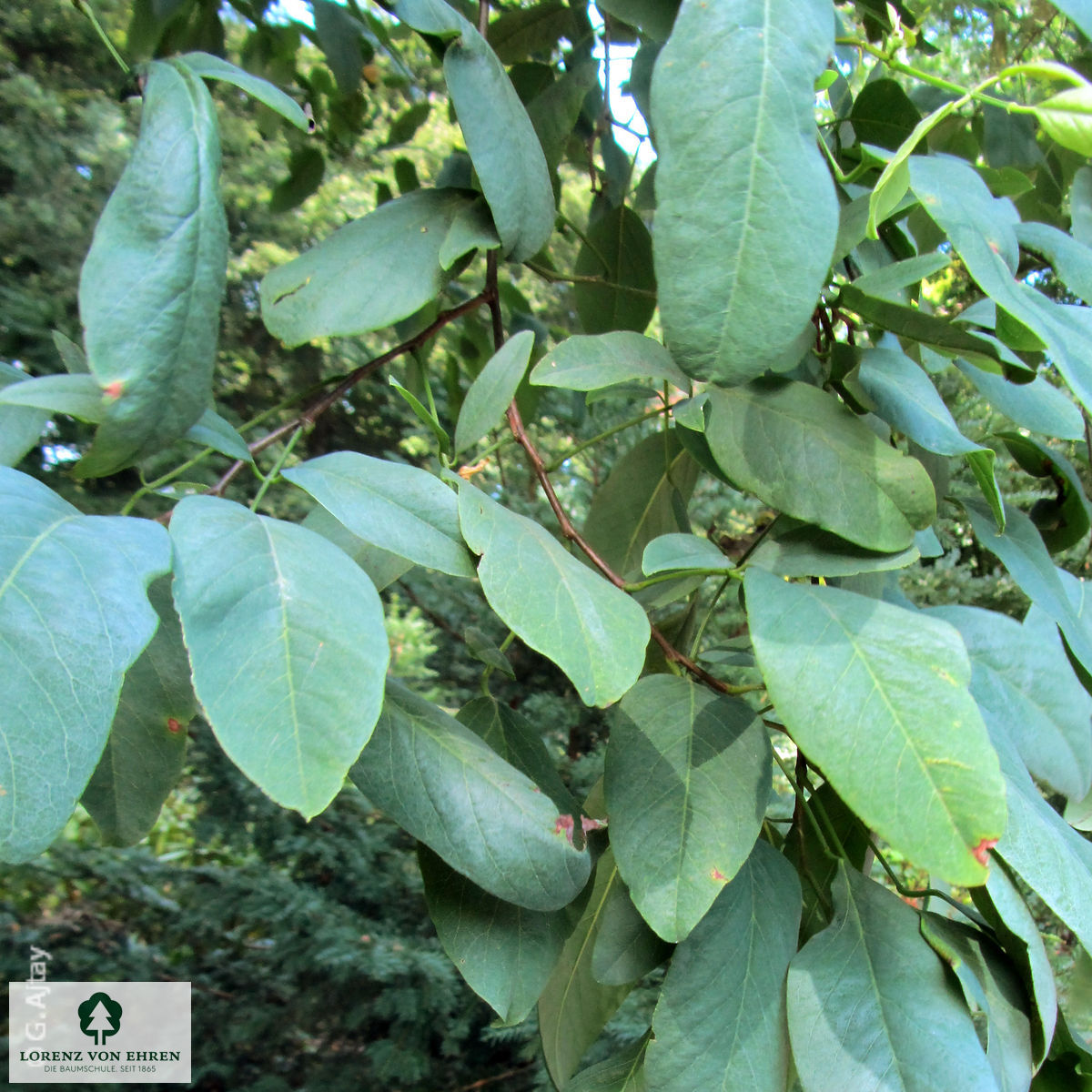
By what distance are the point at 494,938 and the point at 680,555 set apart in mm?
181

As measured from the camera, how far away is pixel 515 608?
29 centimetres

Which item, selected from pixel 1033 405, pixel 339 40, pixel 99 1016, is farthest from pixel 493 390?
pixel 99 1016

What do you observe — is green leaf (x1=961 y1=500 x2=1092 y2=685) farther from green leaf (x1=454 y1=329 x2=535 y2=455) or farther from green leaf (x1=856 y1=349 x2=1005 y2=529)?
green leaf (x1=454 y1=329 x2=535 y2=455)

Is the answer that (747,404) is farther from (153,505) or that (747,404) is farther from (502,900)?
(153,505)

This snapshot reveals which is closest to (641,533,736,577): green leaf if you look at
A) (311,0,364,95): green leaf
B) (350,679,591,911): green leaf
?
(350,679,591,911): green leaf

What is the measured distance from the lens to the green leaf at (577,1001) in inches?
17.0

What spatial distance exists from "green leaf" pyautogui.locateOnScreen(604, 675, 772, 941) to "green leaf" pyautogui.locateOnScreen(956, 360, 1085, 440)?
198 millimetres

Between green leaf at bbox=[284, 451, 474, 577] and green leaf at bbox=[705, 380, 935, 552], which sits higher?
green leaf at bbox=[705, 380, 935, 552]

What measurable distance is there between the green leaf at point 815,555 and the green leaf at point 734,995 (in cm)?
13

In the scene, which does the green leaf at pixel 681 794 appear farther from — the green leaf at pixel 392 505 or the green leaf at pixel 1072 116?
the green leaf at pixel 1072 116

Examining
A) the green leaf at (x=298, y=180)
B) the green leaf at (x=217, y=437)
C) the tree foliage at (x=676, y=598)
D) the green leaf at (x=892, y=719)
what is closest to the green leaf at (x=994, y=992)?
the tree foliage at (x=676, y=598)

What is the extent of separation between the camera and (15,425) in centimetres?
37

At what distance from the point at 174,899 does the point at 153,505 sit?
0.66 metres

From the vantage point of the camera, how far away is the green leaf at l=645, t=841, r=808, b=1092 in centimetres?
33
